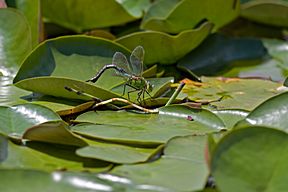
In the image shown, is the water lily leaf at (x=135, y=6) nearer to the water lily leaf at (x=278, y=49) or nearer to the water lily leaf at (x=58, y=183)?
the water lily leaf at (x=278, y=49)

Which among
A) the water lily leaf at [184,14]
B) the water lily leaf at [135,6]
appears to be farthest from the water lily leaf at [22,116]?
the water lily leaf at [135,6]

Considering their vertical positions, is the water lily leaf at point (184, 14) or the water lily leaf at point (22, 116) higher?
the water lily leaf at point (22, 116)

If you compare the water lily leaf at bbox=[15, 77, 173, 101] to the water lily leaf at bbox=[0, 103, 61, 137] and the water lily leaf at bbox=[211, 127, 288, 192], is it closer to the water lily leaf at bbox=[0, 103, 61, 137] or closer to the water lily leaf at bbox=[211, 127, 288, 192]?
the water lily leaf at bbox=[0, 103, 61, 137]

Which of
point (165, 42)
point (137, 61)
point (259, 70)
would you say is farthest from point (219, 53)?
point (137, 61)

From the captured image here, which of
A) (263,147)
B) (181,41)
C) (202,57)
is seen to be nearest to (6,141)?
(263,147)

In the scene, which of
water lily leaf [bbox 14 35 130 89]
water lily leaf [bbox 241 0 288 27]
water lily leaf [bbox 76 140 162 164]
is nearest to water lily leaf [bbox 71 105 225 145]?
water lily leaf [bbox 76 140 162 164]

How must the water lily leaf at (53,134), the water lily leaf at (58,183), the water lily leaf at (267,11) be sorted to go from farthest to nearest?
1. the water lily leaf at (267,11)
2. the water lily leaf at (53,134)
3. the water lily leaf at (58,183)

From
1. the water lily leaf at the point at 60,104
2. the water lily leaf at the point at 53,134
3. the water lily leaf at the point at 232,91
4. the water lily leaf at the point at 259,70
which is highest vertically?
the water lily leaf at the point at 53,134
